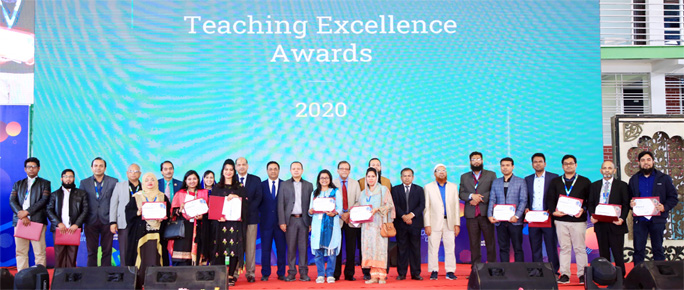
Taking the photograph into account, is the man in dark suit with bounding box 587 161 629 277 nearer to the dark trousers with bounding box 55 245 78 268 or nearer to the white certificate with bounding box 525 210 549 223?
the white certificate with bounding box 525 210 549 223

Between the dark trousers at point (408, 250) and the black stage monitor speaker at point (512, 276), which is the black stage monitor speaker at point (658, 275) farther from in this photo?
the dark trousers at point (408, 250)

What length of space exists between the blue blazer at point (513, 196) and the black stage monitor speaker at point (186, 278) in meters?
3.17

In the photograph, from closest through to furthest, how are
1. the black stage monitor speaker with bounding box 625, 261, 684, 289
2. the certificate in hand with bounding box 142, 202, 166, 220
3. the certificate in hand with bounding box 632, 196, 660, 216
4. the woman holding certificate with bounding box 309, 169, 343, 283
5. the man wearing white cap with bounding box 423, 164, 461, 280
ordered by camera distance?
the black stage monitor speaker with bounding box 625, 261, 684, 289 → the certificate in hand with bounding box 142, 202, 166, 220 → the certificate in hand with bounding box 632, 196, 660, 216 → the woman holding certificate with bounding box 309, 169, 343, 283 → the man wearing white cap with bounding box 423, 164, 461, 280

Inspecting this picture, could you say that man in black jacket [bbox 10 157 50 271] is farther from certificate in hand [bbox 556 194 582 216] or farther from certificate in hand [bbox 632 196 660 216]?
certificate in hand [bbox 632 196 660 216]

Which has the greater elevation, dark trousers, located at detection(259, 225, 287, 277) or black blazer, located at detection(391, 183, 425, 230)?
black blazer, located at detection(391, 183, 425, 230)

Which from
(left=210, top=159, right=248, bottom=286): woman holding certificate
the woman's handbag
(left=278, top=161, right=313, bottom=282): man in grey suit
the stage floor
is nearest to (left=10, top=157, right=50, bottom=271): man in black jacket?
the woman's handbag

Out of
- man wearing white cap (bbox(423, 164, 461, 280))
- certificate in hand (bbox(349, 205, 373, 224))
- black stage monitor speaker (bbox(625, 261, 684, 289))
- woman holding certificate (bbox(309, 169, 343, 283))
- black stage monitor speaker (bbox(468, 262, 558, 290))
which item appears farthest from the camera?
man wearing white cap (bbox(423, 164, 461, 280))

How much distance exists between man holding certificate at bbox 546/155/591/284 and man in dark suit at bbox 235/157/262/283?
3.24 meters

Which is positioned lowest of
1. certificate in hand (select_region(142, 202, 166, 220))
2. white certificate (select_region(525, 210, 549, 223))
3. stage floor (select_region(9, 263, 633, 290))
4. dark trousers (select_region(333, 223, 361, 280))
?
stage floor (select_region(9, 263, 633, 290))

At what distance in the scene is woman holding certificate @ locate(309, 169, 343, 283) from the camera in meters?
6.64

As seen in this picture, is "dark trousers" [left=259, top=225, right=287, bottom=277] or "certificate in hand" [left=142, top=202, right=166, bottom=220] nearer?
"certificate in hand" [left=142, top=202, right=166, bottom=220]

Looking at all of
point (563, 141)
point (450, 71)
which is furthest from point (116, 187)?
point (563, 141)

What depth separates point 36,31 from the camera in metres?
7.96

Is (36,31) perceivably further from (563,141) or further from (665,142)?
(665,142)
